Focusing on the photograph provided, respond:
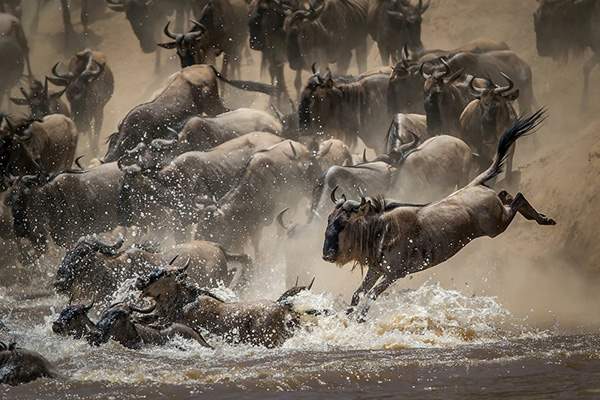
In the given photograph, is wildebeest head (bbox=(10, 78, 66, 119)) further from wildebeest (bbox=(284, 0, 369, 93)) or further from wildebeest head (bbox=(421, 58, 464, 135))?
wildebeest head (bbox=(421, 58, 464, 135))

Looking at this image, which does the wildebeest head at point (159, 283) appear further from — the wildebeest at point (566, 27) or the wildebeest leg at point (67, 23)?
the wildebeest leg at point (67, 23)

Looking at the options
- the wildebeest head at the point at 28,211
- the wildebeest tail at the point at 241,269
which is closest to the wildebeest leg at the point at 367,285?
the wildebeest tail at the point at 241,269

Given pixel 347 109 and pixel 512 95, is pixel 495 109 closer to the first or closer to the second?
pixel 512 95

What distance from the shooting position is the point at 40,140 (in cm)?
1995

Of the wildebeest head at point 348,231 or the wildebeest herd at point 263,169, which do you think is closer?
the wildebeest herd at point 263,169

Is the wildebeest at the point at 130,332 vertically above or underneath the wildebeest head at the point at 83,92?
above

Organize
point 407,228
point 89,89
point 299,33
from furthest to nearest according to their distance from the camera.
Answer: point 89,89, point 299,33, point 407,228

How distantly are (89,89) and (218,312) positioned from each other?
39.6 feet

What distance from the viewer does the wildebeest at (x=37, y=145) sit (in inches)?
758

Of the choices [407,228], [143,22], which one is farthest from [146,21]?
[407,228]

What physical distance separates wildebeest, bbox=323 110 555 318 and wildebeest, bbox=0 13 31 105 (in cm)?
1448

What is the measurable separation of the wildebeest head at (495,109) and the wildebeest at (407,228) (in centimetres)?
361

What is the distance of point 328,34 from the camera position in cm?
2234

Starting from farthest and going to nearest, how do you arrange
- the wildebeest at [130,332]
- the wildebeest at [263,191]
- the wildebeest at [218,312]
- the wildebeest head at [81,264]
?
1. the wildebeest at [263,191]
2. the wildebeest head at [81,264]
3. the wildebeest at [218,312]
4. the wildebeest at [130,332]
